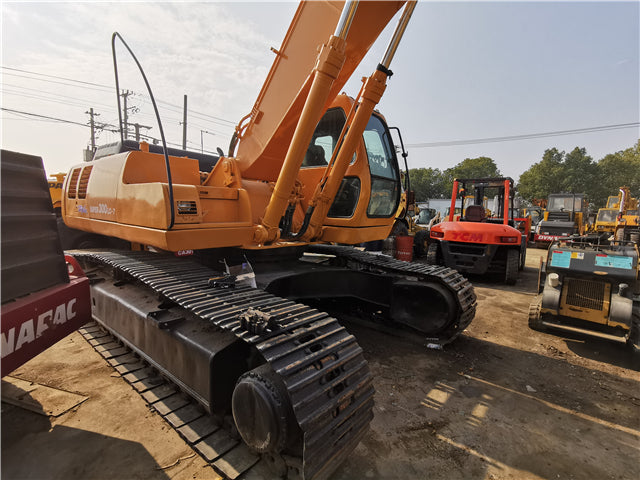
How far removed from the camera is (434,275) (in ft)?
12.3

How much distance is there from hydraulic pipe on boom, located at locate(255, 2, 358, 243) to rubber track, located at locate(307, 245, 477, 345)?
1.39m

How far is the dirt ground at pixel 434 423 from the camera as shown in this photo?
83.5 inches

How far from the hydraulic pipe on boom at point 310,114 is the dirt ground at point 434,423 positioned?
174cm

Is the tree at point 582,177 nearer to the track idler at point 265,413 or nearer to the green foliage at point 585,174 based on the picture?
A: the green foliage at point 585,174

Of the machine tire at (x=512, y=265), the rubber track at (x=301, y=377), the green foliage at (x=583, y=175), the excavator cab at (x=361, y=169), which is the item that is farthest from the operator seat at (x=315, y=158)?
→ the green foliage at (x=583, y=175)

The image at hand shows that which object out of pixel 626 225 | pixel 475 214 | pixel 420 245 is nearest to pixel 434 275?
pixel 475 214

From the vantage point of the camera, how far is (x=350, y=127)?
3211 mm

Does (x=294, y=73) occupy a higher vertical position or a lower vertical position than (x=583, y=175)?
lower

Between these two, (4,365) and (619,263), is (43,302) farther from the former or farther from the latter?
(619,263)

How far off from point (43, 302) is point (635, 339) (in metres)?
5.72

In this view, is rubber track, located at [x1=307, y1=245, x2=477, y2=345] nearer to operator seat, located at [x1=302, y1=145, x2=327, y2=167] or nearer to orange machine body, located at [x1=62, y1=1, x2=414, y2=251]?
orange machine body, located at [x1=62, y1=1, x2=414, y2=251]

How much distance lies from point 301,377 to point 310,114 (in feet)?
6.65

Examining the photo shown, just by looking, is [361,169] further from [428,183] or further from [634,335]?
[428,183]

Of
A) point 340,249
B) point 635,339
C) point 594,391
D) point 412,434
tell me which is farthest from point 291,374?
point 635,339
